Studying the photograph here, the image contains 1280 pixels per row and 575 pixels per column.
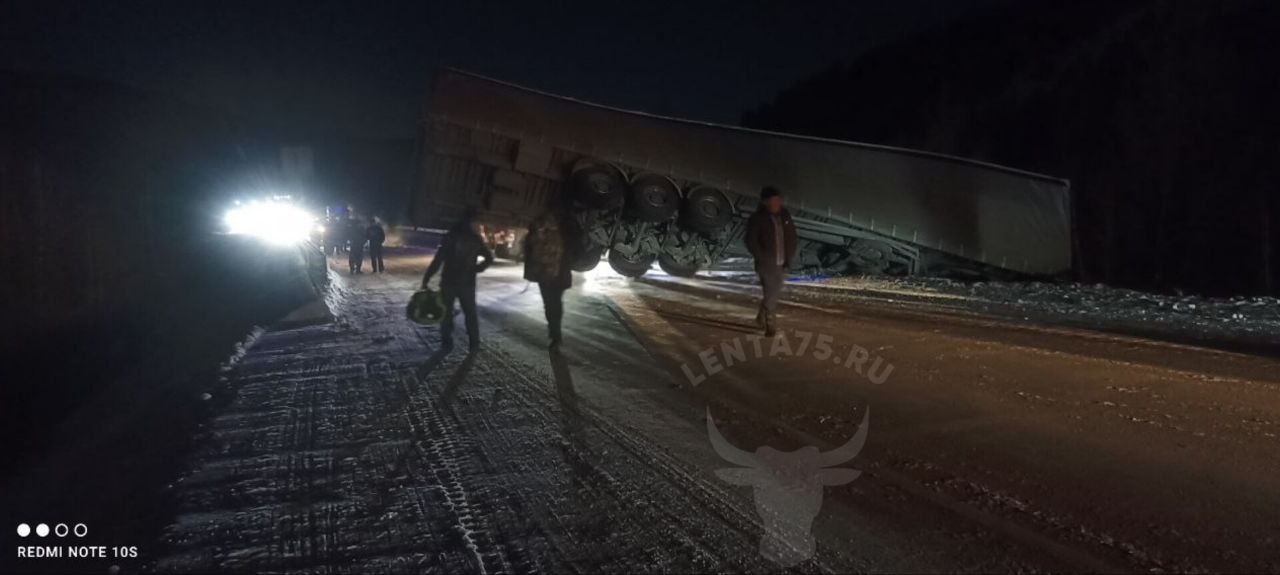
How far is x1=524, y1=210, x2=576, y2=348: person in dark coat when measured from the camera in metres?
7.84

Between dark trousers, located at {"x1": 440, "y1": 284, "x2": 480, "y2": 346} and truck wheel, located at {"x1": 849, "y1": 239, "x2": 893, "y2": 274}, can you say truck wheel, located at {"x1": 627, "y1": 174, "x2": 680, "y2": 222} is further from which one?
dark trousers, located at {"x1": 440, "y1": 284, "x2": 480, "y2": 346}

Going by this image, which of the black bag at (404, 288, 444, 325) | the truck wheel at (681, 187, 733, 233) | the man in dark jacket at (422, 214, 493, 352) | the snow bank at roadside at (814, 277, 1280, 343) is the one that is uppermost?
the truck wheel at (681, 187, 733, 233)

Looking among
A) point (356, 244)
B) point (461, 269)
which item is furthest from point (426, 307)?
point (356, 244)

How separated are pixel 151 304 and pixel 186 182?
7.93 m

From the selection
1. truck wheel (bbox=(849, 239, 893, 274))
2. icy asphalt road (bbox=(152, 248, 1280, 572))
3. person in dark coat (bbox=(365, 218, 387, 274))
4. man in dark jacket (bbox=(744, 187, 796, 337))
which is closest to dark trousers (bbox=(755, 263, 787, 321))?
man in dark jacket (bbox=(744, 187, 796, 337))

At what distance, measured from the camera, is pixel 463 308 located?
7992mm

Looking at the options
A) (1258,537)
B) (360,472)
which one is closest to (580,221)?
(360,472)

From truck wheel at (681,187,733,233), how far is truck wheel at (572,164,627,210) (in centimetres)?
140

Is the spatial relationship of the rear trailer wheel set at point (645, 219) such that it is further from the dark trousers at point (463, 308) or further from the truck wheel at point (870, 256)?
the dark trousers at point (463, 308)

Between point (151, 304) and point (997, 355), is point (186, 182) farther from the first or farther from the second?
point (997, 355)

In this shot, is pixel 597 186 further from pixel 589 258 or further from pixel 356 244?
pixel 356 244

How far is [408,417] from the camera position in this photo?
5.42 m

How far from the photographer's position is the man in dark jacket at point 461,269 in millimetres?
7918

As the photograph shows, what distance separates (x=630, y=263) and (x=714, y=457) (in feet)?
39.1
